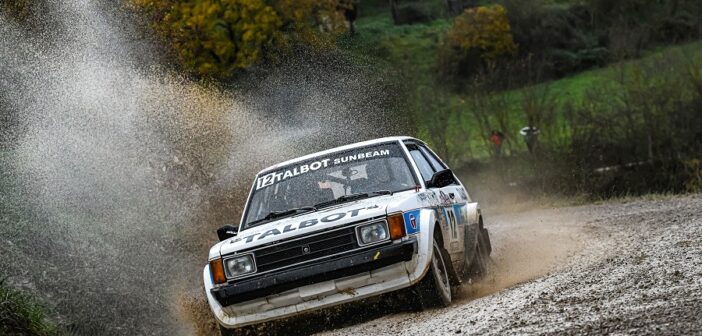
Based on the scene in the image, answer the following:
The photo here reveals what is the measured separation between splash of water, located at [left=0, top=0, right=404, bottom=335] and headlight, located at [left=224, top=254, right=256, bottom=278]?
268 centimetres

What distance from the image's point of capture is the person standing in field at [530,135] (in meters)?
34.2

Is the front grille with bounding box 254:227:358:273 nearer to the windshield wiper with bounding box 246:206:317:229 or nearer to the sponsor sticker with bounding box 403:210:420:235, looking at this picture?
the sponsor sticker with bounding box 403:210:420:235

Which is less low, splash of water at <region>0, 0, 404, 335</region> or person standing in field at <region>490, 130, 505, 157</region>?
splash of water at <region>0, 0, 404, 335</region>

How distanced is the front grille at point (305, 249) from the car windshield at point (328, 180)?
0.83 meters

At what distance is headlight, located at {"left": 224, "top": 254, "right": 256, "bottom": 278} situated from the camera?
8422mm

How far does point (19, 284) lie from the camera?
10836 millimetres

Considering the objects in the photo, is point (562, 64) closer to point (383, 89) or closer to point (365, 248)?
point (383, 89)

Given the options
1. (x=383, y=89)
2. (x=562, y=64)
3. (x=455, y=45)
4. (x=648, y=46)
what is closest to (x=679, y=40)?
(x=648, y=46)

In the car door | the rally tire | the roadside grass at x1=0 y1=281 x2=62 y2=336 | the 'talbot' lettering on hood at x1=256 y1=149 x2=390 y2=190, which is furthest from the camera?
the 'talbot' lettering on hood at x1=256 y1=149 x2=390 y2=190

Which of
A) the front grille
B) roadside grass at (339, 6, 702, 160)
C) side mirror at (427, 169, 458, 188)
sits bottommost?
roadside grass at (339, 6, 702, 160)

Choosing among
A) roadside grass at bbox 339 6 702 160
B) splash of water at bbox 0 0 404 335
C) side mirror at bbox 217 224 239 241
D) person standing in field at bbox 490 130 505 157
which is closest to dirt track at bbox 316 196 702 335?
side mirror at bbox 217 224 239 241

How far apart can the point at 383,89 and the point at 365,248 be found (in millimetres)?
22023

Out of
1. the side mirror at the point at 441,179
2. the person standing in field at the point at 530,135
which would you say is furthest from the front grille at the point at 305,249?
the person standing in field at the point at 530,135

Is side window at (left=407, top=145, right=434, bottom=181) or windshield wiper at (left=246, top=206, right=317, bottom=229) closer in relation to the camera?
Result: windshield wiper at (left=246, top=206, right=317, bottom=229)
